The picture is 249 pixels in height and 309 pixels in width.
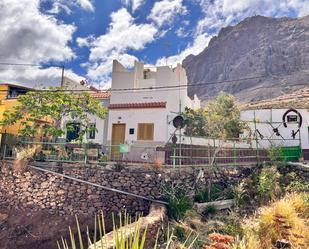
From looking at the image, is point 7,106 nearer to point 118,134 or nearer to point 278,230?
point 118,134

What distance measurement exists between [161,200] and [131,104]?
727 centimetres

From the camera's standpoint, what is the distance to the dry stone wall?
11.1 meters

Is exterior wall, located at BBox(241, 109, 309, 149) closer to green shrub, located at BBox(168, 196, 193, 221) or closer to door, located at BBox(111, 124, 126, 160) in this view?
door, located at BBox(111, 124, 126, 160)

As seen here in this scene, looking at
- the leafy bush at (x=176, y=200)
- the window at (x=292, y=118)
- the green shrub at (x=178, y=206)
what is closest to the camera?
the green shrub at (x=178, y=206)

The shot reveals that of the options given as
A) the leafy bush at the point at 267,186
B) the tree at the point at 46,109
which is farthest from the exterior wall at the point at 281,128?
the tree at the point at 46,109

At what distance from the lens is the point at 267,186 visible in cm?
1119

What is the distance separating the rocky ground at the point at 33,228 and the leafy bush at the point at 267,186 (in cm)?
660

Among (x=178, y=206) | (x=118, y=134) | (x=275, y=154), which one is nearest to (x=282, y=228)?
(x=178, y=206)

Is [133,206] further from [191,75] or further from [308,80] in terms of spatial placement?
[191,75]

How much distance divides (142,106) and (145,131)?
5.15 ft

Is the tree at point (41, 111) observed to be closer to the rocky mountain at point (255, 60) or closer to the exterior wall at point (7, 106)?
the exterior wall at point (7, 106)

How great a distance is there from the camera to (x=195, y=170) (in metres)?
12.1

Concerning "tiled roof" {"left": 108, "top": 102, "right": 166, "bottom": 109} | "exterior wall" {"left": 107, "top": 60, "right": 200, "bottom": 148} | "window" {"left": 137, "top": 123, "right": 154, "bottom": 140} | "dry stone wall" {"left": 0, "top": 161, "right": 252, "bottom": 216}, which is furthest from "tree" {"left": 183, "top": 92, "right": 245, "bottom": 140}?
"dry stone wall" {"left": 0, "top": 161, "right": 252, "bottom": 216}

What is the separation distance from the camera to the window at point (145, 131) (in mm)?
15789
